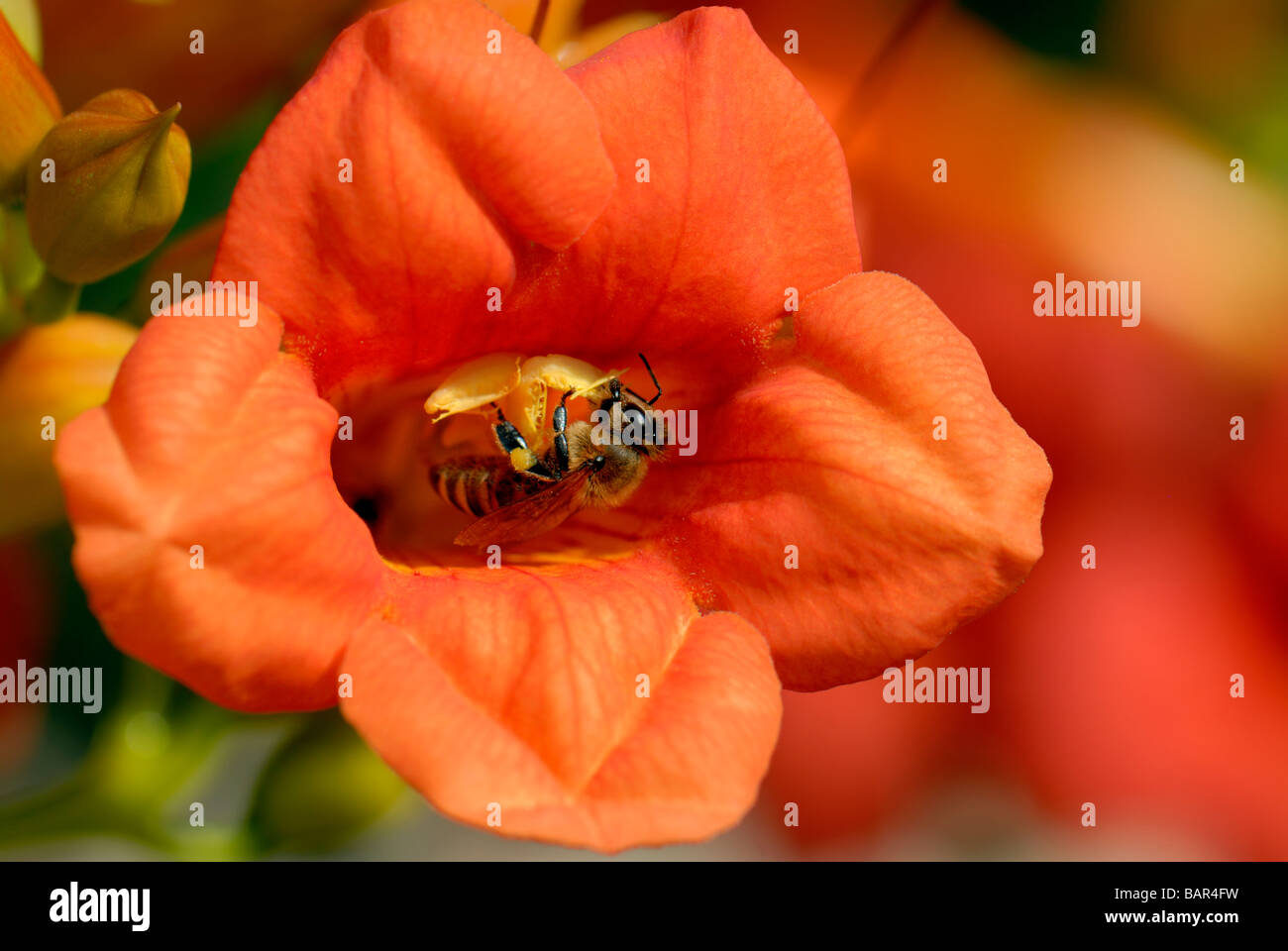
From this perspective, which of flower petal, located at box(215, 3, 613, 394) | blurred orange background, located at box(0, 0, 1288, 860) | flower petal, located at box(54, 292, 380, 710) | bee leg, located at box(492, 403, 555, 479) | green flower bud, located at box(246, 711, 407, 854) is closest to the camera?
flower petal, located at box(54, 292, 380, 710)

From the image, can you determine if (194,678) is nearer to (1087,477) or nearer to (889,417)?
(889,417)

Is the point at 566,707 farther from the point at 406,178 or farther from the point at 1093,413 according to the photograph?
the point at 1093,413

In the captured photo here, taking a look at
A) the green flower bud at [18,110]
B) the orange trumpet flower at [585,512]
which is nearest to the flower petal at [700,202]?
the orange trumpet flower at [585,512]

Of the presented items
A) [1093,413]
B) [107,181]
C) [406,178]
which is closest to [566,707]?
[406,178]

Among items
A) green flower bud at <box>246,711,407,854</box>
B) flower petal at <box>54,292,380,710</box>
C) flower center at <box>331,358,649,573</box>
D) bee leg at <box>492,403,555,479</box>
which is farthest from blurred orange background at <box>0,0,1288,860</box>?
flower petal at <box>54,292,380,710</box>

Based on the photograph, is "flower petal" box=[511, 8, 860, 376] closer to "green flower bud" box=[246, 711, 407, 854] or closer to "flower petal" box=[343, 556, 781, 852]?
→ "flower petal" box=[343, 556, 781, 852]
